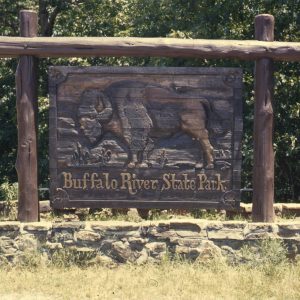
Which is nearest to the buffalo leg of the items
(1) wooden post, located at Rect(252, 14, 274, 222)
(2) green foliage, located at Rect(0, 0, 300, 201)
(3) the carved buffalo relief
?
(3) the carved buffalo relief

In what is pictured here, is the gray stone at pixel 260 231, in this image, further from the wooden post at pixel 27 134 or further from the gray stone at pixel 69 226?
the wooden post at pixel 27 134

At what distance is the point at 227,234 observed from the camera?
7211mm

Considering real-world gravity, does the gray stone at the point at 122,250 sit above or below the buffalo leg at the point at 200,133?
below

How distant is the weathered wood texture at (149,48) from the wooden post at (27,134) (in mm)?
189

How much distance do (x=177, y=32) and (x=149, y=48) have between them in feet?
14.9

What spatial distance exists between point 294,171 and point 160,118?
19.4 feet

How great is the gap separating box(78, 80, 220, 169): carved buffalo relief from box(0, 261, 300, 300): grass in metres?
1.32

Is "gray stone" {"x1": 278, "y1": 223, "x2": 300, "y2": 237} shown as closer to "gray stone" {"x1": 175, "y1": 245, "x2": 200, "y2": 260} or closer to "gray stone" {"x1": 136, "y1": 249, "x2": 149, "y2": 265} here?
"gray stone" {"x1": 175, "y1": 245, "x2": 200, "y2": 260}

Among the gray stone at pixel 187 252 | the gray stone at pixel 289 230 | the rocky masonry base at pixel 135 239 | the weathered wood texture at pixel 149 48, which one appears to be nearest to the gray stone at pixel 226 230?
the rocky masonry base at pixel 135 239

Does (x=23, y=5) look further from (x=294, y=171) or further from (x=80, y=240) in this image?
(x=80, y=240)

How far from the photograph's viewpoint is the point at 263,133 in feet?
24.1

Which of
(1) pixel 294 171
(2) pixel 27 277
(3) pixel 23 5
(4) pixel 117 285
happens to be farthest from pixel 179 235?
(3) pixel 23 5

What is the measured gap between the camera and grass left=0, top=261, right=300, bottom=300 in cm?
628

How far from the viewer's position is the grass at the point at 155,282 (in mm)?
6277
